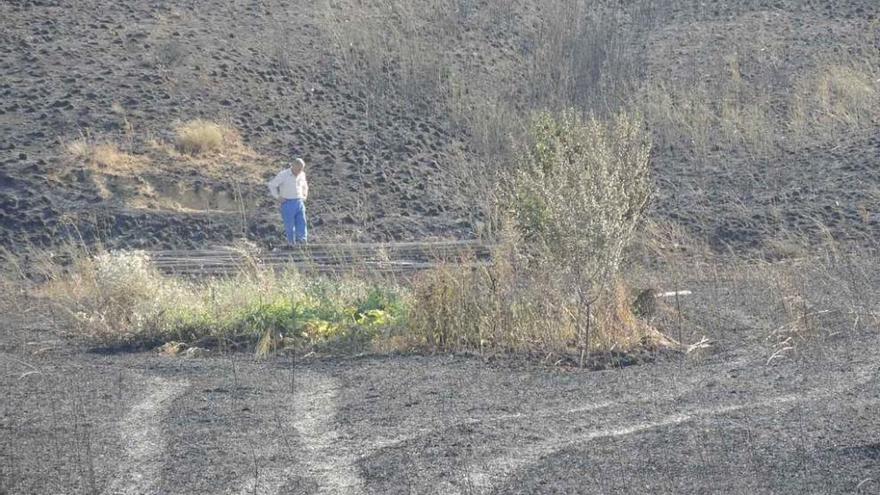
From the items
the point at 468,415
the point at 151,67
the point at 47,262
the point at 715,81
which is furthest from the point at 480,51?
the point at 468,415

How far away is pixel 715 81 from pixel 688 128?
12.4 feet

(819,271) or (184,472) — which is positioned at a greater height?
(184,472)

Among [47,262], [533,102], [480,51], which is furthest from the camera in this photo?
[480,51]

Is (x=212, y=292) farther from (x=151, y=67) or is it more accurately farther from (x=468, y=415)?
(x=151, y=67)

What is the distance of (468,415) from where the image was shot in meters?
10.4

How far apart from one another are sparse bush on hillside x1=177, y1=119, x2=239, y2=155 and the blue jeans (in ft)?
20.0

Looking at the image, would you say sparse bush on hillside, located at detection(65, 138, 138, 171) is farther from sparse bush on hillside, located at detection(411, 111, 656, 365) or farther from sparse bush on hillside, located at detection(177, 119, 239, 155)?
sparse bush on hillside, located at detection(411, 111, 656, 365)

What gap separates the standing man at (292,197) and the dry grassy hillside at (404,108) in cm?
130

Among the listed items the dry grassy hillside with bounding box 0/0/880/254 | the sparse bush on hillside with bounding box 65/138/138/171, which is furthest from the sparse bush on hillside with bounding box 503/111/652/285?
the sparse bush on hillside with bounding box 65/138/138/171

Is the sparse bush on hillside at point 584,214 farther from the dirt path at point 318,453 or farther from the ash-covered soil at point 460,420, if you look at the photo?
the dirt path at point 318,453

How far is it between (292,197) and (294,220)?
0.46 meters

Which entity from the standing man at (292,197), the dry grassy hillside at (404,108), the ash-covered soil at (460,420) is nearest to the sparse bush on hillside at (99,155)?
the dry grassy hillside at (404,108)

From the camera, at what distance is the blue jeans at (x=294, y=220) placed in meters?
23.8

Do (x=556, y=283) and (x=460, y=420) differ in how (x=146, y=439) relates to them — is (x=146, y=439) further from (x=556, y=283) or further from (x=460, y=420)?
(x=556, y=283)
